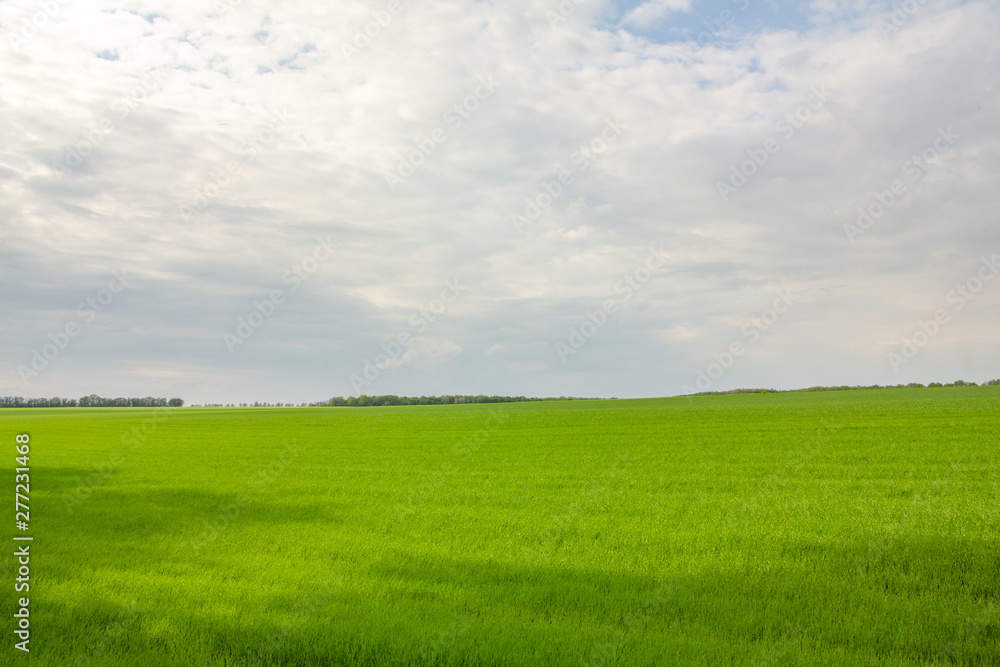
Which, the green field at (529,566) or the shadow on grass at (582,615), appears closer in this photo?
the shadow on grass at (582,615)

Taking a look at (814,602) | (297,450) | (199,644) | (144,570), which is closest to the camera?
(199,644)

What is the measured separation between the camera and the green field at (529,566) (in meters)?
6.48

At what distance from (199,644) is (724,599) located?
646 centimetres

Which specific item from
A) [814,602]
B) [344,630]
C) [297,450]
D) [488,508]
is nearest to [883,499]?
[814,602]

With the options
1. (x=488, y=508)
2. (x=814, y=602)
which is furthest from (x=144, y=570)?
(x=814, y=602)

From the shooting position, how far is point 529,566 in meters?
9.36

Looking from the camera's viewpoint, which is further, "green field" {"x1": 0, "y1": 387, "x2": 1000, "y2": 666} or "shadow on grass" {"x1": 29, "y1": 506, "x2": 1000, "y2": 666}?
"green field" {"x1": 0, "y1": 387, "x2": 1000, "y2": 666}

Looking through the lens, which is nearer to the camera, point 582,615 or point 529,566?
point 582,615

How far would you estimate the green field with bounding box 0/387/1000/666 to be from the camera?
6480 millimetres

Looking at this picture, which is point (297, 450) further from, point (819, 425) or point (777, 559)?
point (819, 425)

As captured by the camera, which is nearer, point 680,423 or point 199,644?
point 199,644

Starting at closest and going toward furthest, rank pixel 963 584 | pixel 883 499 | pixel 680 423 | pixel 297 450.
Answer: pixel 963 584, pixel 883 499, pixel 297 450, pixel 680 423

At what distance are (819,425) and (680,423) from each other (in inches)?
359

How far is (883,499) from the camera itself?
14281 mm
